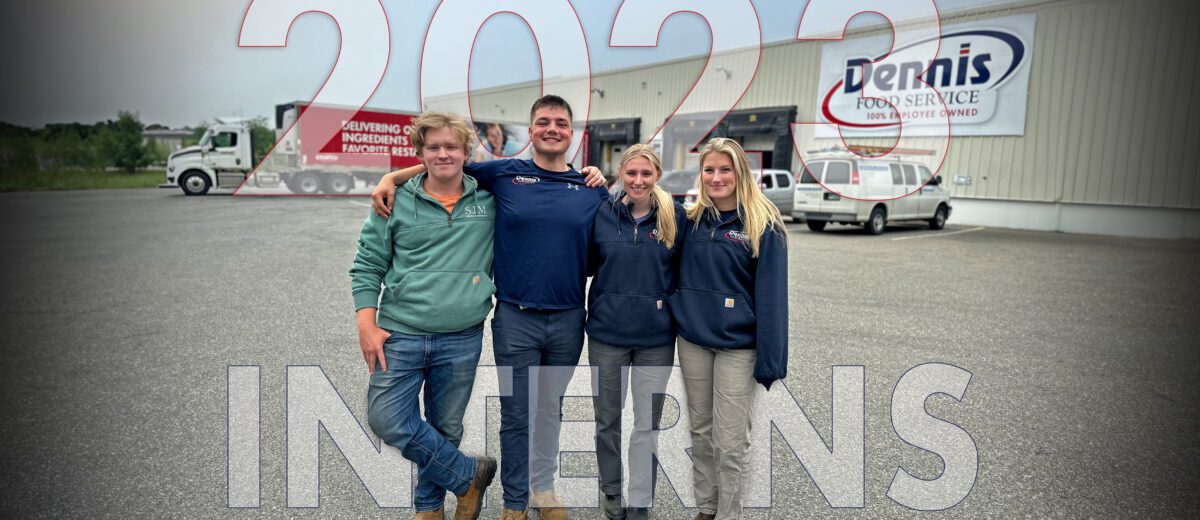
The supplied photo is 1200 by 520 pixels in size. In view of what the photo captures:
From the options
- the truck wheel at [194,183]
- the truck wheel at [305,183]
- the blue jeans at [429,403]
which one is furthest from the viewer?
the truck wheel at [305,183]

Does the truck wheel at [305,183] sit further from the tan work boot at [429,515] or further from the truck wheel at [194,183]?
the tan work boot at [429,515]

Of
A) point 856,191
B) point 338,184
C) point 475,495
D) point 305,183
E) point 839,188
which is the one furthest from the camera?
point 338,184

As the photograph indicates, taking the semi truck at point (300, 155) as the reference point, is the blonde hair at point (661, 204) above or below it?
below

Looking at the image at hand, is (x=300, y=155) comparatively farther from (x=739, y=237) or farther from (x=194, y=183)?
(x=739, y=237)

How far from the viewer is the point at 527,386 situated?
2.58 meters

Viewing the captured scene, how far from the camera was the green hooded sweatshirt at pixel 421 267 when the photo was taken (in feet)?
7.93

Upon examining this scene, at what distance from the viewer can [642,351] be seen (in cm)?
258

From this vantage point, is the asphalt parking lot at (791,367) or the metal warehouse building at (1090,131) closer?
the asphalt parking lot at (791,367)

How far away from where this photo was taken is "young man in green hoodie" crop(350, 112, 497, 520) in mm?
2406

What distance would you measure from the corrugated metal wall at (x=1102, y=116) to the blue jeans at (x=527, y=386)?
20.4 m

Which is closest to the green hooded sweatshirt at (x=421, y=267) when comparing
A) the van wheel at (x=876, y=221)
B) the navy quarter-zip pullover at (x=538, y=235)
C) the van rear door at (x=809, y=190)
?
the navy quarter-zip pullover at (x=538, y=235)

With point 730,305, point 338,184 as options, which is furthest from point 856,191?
point 338,184

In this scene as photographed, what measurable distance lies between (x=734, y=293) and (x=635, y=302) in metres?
0.39

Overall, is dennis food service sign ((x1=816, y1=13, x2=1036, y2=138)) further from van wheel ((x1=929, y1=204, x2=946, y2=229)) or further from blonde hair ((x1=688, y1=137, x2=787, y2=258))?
blonde hair ((x1=688, y1=137, x2=787, y2=258))
